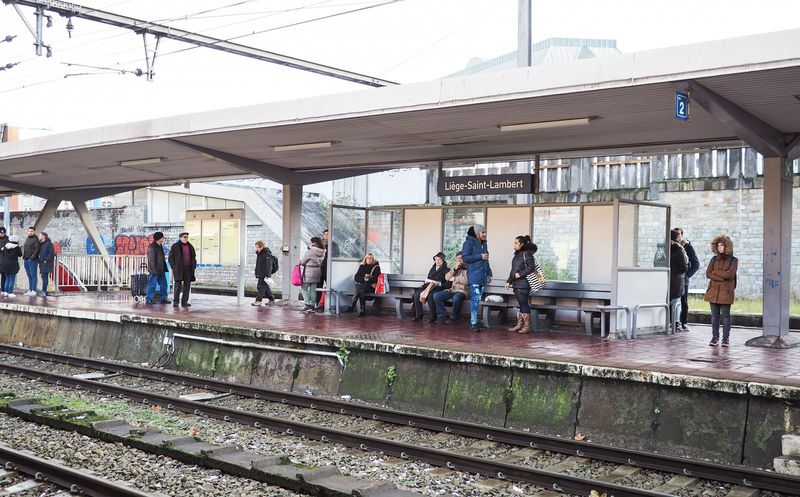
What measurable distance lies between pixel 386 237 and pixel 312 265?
1707 millimetres

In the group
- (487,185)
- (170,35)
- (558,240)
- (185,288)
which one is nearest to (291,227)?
(185,288)

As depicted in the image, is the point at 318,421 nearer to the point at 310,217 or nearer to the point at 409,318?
the point at 409,318

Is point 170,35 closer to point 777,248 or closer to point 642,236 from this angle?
point 642,236

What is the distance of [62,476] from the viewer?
23.3 ft

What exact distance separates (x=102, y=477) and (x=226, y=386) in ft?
17.3

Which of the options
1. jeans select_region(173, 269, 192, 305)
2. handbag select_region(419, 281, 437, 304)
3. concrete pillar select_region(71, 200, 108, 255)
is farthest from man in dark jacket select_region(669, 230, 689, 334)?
concrete pillar select_region(71, 200, 108, 255)

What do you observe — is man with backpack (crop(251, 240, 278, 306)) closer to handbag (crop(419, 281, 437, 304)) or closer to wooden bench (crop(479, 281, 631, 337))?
handbag (crop(419, 281, 437, 304))

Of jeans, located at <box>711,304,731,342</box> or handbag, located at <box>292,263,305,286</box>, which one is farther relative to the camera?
handbag, located at <box>292,263,305,286</box>

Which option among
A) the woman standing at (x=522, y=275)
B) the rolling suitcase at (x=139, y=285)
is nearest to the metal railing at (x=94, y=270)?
the rolling suitcase at (x=139, y=285)

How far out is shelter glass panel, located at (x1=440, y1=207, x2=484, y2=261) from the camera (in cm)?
1479

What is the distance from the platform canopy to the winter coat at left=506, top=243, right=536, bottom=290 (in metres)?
1.79

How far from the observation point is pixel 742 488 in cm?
710

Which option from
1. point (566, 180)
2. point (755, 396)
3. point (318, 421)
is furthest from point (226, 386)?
point (566, 180)

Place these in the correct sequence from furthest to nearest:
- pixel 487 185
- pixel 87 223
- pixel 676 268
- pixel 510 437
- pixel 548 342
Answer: pixel 87 223, pixel 487 185, pixel 676 268, pixel 548 342, pixel 510 437
